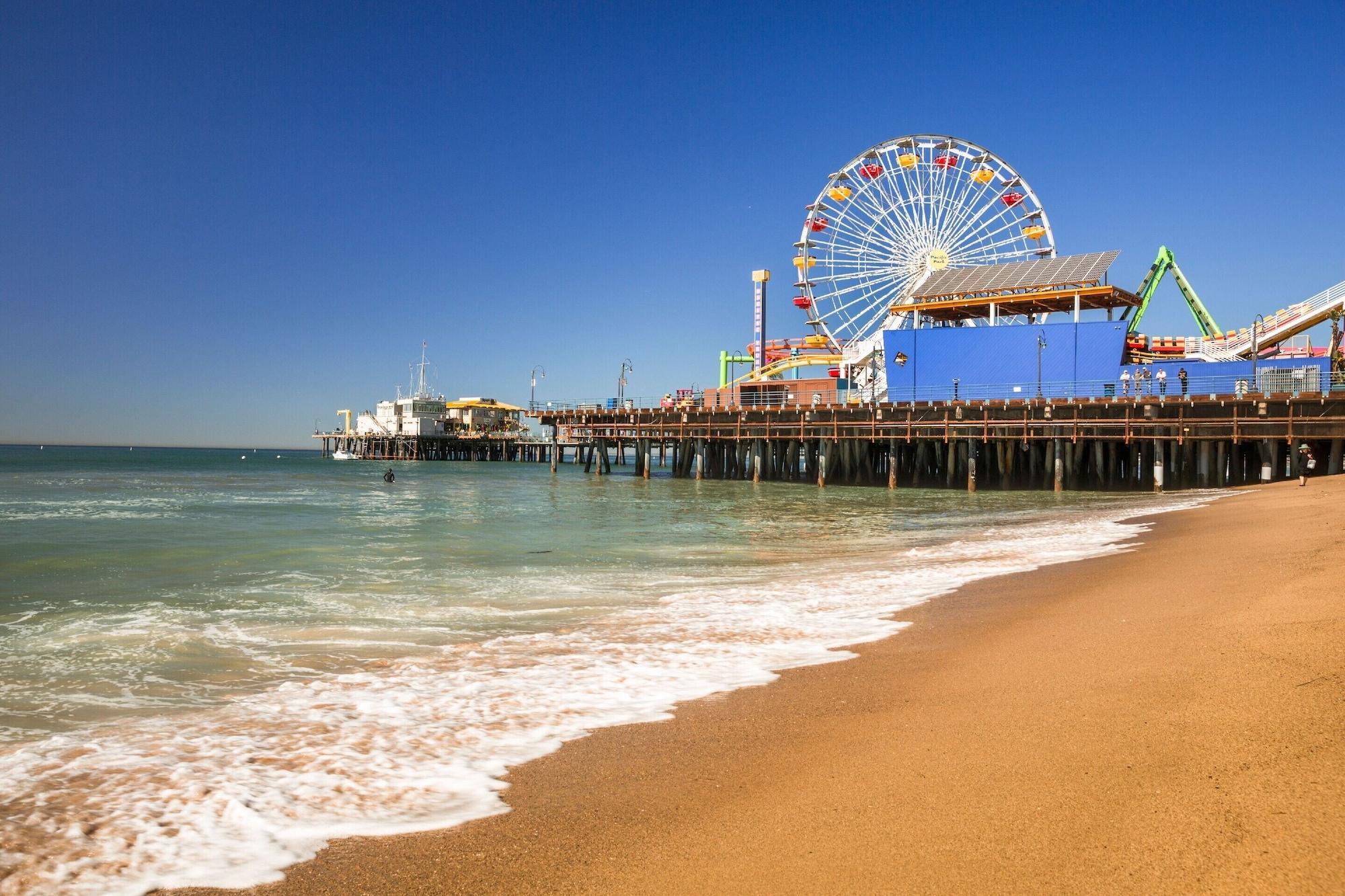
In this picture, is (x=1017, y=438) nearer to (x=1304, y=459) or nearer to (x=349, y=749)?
(x=1304, y=459)

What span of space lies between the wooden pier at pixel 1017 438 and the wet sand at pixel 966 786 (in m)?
31.1

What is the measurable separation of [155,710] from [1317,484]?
2701 centimetres

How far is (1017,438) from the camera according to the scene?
3575 centimetres

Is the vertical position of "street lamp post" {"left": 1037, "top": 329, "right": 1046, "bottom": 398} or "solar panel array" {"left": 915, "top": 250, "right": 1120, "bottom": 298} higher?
"solar panel array" {"left": 915, "top": 250, "right": 1120, "bottom": 298}

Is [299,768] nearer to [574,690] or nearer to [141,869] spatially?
[141,869]

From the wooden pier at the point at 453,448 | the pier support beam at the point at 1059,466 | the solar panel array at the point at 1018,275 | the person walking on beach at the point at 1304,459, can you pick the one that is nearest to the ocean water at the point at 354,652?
the person walking on beach at the point at 1304,459

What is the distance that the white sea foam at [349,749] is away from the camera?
332cm

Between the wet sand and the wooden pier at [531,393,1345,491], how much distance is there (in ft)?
102

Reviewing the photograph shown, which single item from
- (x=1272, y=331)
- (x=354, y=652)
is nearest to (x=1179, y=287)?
(x=1272, y=331)

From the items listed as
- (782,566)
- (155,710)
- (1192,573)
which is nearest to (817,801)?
(155,710)

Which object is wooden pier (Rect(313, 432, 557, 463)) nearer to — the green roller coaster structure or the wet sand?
the green roller coaster structure

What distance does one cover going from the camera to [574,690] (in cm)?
568

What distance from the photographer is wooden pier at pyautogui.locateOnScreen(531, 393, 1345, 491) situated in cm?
3166

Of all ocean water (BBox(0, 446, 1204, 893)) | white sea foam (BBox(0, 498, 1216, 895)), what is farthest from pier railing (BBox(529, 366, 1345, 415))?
white sea foam (BBox(0, 498, 1216, 895))
